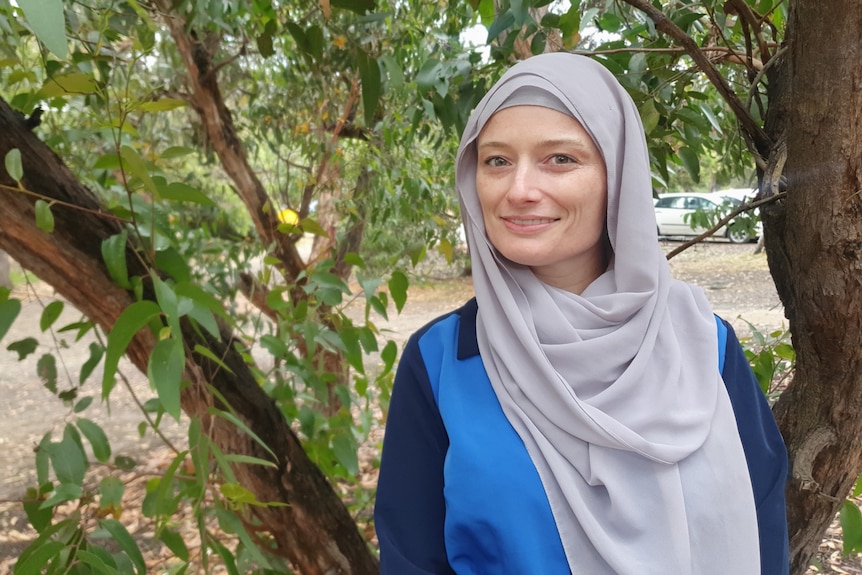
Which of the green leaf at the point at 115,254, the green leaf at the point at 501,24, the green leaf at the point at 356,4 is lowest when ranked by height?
the green leaf at the point at 115,254

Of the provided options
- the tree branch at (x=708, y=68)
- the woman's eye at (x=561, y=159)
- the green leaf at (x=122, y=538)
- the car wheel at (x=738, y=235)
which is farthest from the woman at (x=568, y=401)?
the car wheel at (x=738, y=235)

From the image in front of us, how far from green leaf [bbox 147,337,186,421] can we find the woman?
12.5 inches

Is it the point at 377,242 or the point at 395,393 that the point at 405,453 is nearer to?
the point at 395,393

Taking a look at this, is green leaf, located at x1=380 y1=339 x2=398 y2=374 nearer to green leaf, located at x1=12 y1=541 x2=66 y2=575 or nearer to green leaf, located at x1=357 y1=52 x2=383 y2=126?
green leaf, located at x1=357 y1=52 x2=383 y2=126

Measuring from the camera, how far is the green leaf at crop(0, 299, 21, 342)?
1194 millimetres

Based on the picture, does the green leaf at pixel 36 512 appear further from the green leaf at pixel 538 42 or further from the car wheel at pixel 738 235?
the car wheel at pixel 738 235

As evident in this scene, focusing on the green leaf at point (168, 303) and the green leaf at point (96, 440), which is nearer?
the green leaf at point (168, 303)

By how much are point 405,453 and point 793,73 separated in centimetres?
94

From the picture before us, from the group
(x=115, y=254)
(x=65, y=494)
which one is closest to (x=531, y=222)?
(x=115, y=254)

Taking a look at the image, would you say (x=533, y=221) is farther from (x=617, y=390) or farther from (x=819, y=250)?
(x=819, y=250)

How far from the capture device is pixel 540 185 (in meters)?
1.03

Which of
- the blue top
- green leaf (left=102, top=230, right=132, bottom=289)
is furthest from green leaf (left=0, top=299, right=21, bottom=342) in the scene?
the blue top

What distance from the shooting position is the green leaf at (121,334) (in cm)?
101

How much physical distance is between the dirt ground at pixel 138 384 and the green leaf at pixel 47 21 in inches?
37.3
